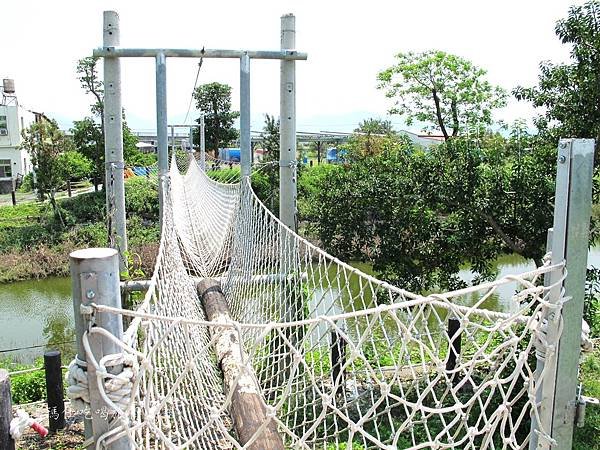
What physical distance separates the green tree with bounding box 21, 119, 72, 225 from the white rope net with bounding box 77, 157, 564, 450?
7.68m

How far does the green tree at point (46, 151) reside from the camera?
12.0 metres

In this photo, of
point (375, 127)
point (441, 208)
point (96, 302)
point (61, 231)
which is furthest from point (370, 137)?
point (96, 302)

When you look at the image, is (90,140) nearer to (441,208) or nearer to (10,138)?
(10,138)

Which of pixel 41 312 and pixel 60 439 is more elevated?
pixel 60 439

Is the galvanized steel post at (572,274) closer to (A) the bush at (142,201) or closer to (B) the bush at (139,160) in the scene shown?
(A) the bush at (142,201)

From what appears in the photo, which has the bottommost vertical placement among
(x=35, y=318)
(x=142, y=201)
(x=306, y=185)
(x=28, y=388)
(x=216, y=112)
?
(x=35, y=318)

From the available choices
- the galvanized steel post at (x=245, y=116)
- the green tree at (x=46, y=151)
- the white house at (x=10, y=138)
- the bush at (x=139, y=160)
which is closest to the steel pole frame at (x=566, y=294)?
the galvanized steel post at (x=245, y=116)

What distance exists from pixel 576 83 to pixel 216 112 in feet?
50.5

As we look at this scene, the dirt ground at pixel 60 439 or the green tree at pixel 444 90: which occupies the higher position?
the green tree at pixel 444 90

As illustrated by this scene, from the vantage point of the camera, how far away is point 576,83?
130 inches

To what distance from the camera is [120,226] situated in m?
3.17

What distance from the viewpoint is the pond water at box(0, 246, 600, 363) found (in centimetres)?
706

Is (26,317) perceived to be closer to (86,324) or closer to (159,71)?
(159,71)

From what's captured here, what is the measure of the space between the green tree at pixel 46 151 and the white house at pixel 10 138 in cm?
424
